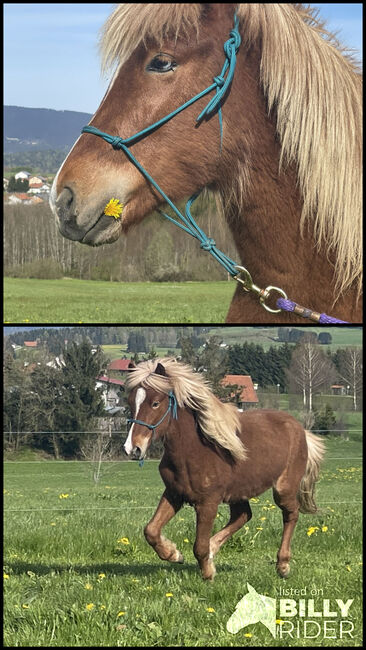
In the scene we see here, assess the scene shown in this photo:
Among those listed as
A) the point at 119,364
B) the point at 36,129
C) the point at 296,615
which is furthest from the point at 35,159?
the point at 296,615

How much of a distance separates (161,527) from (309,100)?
2378 millimetres

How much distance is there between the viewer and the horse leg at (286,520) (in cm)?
432

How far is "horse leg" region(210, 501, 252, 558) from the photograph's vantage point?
4266 millimetres

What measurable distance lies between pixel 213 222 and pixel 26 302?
21.1 ft

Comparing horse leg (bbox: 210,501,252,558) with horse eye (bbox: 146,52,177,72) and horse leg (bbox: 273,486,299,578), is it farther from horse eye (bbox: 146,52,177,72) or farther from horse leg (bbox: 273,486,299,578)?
horse eye (bbox: 146,52,177,72)

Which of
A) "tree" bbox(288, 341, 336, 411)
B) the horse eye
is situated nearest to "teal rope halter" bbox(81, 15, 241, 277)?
the horse eye

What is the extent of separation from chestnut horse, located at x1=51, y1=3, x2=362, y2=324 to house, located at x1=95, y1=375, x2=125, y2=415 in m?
1.36

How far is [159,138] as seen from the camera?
3.33 metres

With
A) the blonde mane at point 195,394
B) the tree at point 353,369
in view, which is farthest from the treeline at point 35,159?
the tree at point 353,369

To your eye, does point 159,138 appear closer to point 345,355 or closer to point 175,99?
point 175,99

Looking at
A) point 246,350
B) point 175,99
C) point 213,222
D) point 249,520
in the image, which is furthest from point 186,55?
point 249,520

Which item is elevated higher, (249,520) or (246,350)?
(246,350)

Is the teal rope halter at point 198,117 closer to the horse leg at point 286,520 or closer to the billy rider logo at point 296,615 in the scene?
the horse leg at point 286,520

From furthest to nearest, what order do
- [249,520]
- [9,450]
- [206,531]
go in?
[9,450] < [249,520] < [206,531]
